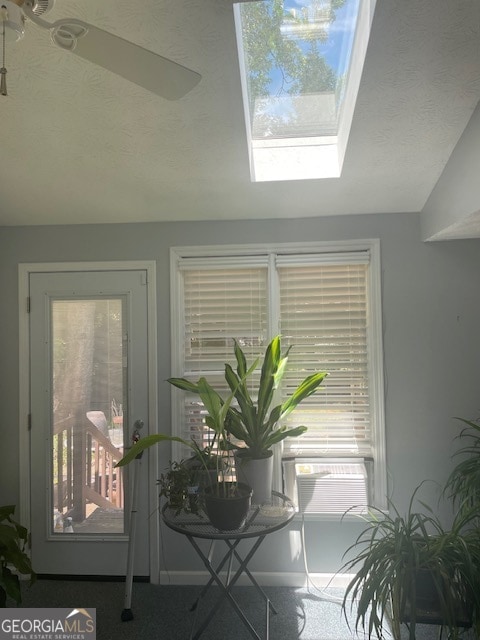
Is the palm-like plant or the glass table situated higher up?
the palm-like plant

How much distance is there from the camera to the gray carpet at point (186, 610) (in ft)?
7.43

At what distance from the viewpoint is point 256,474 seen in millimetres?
2320

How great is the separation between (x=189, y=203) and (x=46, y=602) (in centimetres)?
246

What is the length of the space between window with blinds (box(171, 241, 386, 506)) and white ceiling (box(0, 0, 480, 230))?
311 mm

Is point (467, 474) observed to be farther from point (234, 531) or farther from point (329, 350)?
point (234, 531)

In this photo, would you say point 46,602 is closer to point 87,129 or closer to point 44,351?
point 44,351

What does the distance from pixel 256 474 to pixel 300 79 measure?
201 centimetres

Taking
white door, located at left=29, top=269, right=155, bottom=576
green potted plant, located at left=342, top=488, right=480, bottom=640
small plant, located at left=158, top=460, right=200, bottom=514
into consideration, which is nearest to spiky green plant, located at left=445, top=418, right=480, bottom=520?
green potted plant, located at left=342, top=488, right=480, bottom=640

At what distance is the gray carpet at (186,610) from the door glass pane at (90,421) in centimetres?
33

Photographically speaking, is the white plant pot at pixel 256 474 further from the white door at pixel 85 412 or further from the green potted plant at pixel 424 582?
the white door at pixel 85 412

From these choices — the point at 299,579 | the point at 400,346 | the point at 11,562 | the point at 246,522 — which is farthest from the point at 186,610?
the point at 400,346

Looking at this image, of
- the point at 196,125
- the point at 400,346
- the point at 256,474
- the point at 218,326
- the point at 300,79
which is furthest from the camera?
the point at 218,326

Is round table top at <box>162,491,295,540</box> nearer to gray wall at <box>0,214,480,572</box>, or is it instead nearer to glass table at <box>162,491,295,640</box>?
glass table at <box>162,491,295,640</box>

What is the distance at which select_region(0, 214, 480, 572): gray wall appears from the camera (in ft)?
8.59
